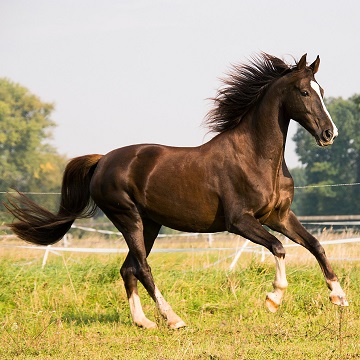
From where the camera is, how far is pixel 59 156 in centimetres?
6719

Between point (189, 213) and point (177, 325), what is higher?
point (189, 213)

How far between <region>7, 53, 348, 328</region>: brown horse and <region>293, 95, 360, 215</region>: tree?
41.2m

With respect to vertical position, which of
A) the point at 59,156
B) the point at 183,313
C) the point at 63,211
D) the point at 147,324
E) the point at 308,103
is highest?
the point at 308,103

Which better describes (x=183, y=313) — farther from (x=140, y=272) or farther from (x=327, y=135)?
(x=327, y=135)

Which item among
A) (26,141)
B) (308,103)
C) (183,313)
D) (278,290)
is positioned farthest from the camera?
(26,141)

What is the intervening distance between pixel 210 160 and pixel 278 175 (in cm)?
68

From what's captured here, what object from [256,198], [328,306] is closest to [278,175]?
[256,198]

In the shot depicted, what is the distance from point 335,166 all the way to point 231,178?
2029 inches

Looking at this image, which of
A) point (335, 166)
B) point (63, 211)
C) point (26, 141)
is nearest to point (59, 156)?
point (26, 141)

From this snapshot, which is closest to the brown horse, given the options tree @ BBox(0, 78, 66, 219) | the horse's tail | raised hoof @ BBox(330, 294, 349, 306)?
→ raised hoof @ BBox(330, 294, 349, 306)

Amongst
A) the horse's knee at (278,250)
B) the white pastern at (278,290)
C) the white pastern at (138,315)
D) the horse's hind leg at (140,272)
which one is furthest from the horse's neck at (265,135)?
the white pastern at (138,315)

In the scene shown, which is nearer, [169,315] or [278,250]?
[278,250]

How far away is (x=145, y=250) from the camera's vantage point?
789cm

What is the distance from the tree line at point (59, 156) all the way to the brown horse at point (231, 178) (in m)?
39.9
